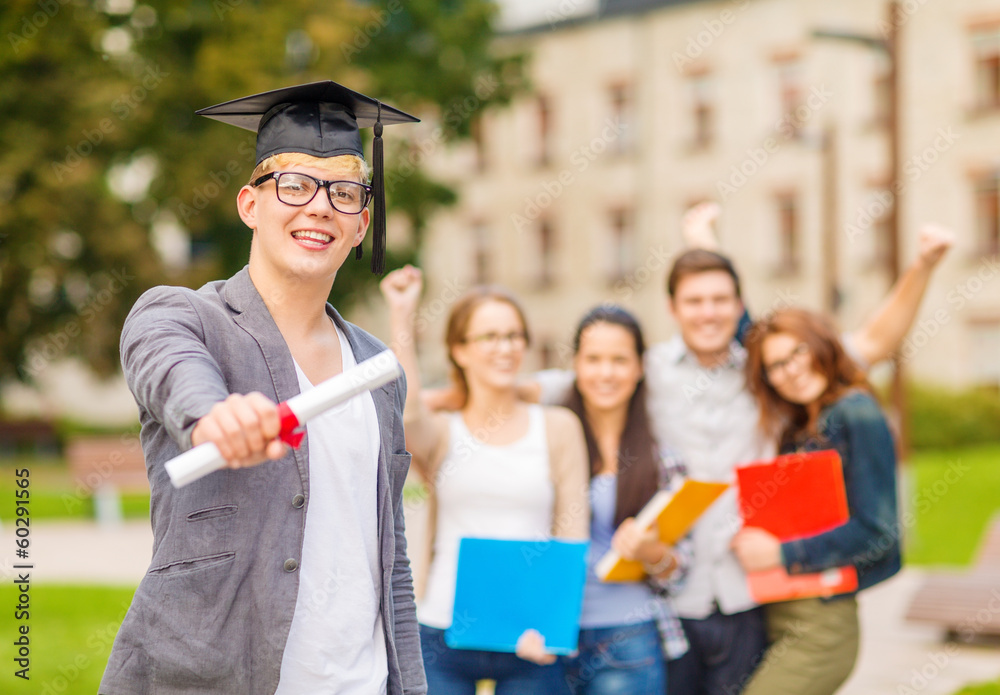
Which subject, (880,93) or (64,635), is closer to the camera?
(64,635)

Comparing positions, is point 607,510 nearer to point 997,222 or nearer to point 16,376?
point 16,376

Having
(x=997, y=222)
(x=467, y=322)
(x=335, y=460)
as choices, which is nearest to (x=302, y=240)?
(x=335, y=460)

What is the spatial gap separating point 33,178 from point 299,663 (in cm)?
1539

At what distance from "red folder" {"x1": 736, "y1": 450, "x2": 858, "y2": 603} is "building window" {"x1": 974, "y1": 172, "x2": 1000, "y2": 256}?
2347 cm

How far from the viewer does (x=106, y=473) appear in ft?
43.7

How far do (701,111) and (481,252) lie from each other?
8.52 meters

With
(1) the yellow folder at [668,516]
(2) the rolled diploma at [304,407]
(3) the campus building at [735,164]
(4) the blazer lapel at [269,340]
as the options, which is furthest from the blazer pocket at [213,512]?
(3) the campus building at [735,164]

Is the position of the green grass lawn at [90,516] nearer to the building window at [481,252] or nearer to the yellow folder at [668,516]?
the yellow folder at [668,516]

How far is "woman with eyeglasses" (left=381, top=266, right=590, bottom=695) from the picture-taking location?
11.6ft

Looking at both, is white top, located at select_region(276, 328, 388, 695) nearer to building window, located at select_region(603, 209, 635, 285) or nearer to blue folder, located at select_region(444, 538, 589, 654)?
blue folder, located at select_region(444, 538, 589, 654)

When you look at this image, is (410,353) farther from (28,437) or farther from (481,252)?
(481,252)

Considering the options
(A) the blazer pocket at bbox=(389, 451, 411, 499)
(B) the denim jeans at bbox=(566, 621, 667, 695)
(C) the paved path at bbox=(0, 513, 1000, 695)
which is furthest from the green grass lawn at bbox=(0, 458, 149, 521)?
(A) the blazer pocket at bbox=(389, 451, 411, 499)

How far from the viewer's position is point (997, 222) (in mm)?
24922

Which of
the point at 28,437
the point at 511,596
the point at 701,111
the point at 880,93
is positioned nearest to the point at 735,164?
the point at 701,111
